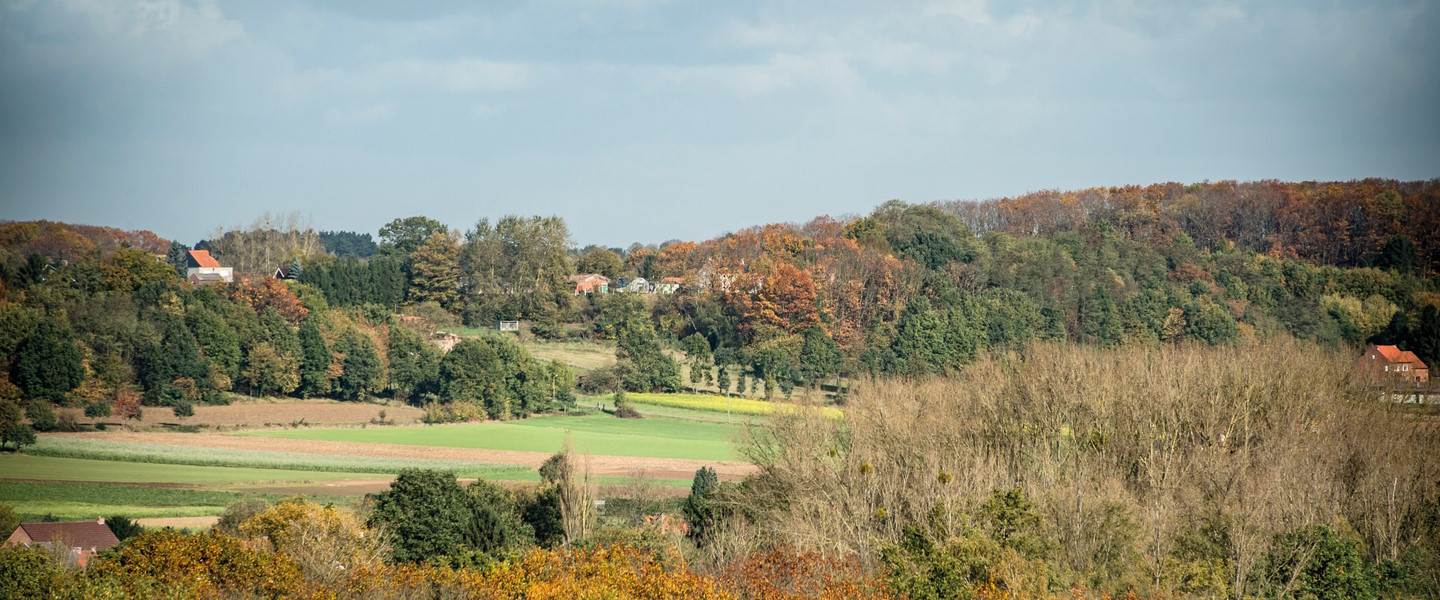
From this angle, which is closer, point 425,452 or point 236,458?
point 236,458

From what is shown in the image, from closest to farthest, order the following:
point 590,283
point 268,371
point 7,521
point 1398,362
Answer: point 7,521
point 1398,362
point 268,371
point 590,283

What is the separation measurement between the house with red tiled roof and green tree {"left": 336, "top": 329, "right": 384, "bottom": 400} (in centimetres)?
5018

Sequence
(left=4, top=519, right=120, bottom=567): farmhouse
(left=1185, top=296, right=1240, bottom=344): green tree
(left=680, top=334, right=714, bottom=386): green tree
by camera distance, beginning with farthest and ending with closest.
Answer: (left=680, top=334, right=714, bottom=386): green tree → (left=1185, top=296, right=1240, bottom=344): green tree → (left=4, top=519, right=120, bottom=567): farmhouse

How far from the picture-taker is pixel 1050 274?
10306cm

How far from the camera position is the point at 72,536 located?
37781 mm

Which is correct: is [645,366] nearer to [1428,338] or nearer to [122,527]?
[1428,338]

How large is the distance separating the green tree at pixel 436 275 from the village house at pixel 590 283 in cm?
912

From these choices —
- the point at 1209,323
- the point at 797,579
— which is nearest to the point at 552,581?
the point at 797,579

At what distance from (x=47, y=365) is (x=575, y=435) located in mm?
25078

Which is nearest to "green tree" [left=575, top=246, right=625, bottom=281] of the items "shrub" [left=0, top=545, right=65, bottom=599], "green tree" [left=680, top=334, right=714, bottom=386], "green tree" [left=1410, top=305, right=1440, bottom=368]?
"green tree" [left=680, top=334, right=714, bottom=386]

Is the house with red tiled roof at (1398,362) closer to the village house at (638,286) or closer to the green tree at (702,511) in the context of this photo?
the green tree at (702,511)

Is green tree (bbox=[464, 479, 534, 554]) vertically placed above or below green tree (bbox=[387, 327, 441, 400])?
below

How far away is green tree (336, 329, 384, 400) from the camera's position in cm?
7725

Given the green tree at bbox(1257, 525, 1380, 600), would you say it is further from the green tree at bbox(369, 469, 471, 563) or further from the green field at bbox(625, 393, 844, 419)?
the green field at bbox(625, 393, 844, 419)
